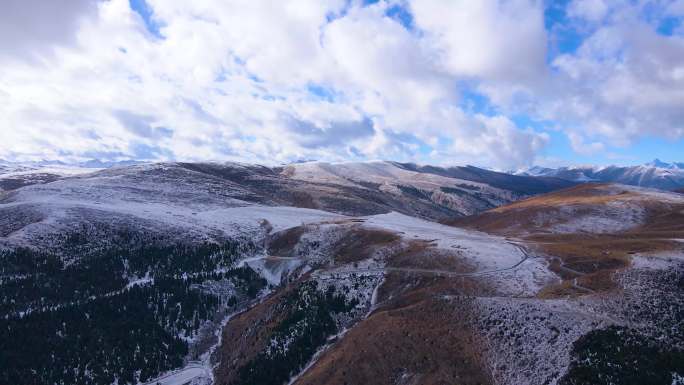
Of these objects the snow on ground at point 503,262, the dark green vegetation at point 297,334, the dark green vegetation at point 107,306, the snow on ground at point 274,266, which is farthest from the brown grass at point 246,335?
the snow on ground at point 503,262

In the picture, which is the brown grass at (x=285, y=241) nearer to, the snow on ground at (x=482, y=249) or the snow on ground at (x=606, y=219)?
the snow on ground at (x=482, y=249)

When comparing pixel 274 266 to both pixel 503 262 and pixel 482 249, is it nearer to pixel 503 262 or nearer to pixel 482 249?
pixel 482 249

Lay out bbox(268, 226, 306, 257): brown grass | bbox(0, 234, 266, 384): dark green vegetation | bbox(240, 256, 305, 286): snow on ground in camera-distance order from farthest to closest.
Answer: bbox(268, 226, 306, 257): brown grass
bbox(240, 256, 305, 286): snow on ground
bbox(0, 234, 266, 384): dark green vegetation

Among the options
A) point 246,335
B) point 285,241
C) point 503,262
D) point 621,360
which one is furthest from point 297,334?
point 285,241

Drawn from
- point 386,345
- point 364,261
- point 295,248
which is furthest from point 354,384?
point 295,248

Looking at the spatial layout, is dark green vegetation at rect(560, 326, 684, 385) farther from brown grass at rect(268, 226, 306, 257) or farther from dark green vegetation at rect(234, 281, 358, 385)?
brown grass at rect(268, 226, 306, 257)

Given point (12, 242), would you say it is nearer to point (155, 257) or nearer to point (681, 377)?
point (155, 257)

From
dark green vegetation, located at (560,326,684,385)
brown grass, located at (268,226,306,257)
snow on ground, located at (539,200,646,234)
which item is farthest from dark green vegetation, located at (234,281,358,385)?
snow on ground, located at (539,200,646,234)
